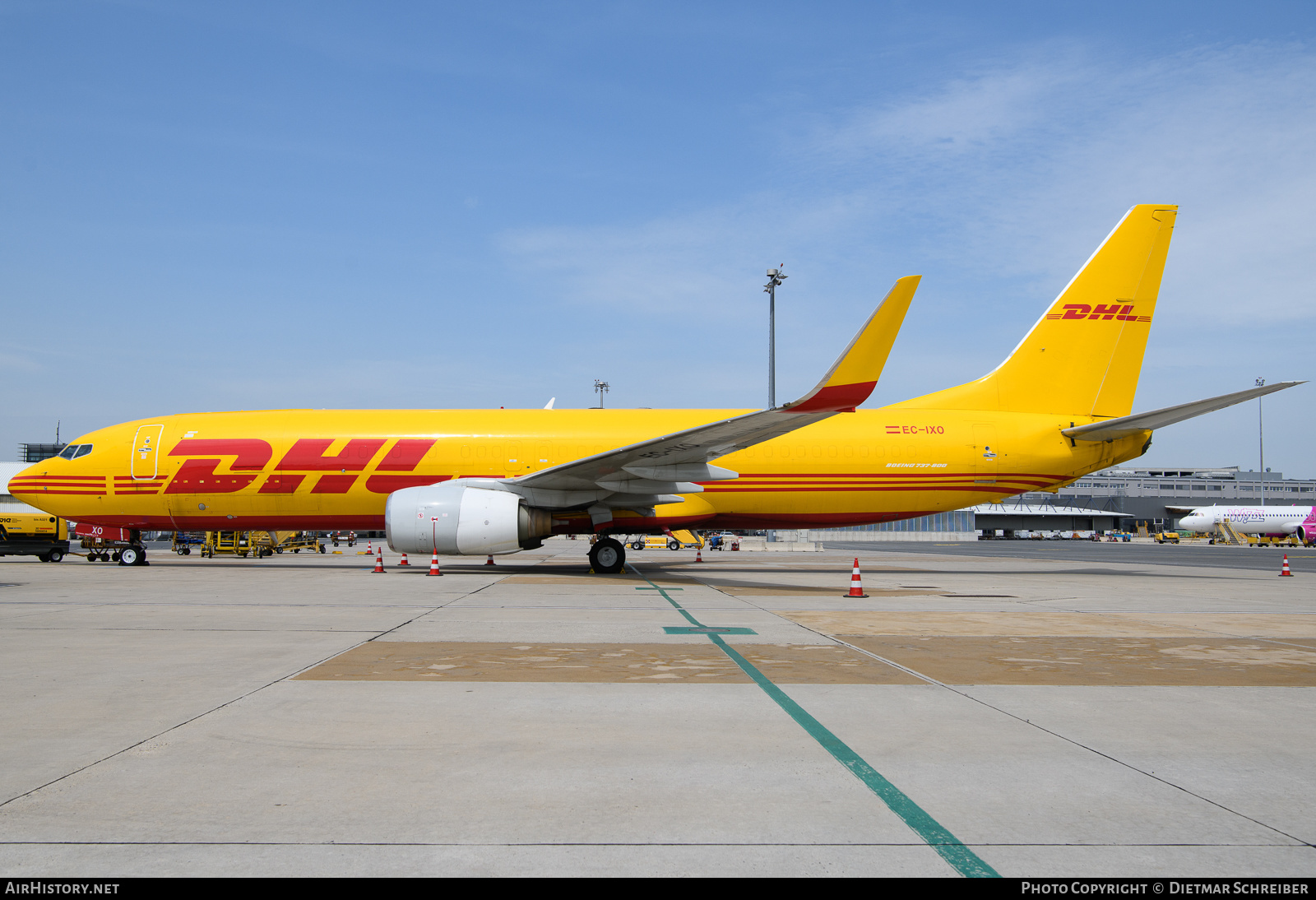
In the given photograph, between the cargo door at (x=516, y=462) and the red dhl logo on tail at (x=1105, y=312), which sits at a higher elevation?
the red dhl logo on tail at (x=1105, y=312)

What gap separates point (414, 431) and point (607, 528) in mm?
5259

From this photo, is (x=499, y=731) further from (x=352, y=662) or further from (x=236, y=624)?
(x=236, y=624)

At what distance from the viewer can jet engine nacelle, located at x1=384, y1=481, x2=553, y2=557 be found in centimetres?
1673

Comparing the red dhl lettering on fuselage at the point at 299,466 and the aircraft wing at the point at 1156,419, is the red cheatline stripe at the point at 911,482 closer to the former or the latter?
the aircraft wing at the point at 1156,419

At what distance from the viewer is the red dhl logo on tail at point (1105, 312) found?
2088 cm

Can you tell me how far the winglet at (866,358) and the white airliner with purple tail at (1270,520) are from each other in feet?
230

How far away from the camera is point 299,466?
63.4 ft

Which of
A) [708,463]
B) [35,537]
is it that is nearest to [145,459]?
[35,537]

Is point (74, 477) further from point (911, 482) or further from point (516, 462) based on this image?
point (911, 482)

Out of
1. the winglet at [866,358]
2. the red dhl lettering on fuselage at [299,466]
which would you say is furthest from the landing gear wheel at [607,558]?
the winglet at [866,358]

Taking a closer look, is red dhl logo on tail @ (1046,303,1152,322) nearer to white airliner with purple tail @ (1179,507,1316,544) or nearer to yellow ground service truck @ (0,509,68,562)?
yellow ground service truck @ (0,509,68,562)

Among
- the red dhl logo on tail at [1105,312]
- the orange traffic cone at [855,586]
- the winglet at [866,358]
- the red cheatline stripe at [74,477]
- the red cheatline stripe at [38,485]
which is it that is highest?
the red dhl logo on tail at [1105,312]

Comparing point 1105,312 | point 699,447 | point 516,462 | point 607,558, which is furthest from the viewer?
point 1105,312

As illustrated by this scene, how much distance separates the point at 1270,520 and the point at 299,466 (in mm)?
78820
